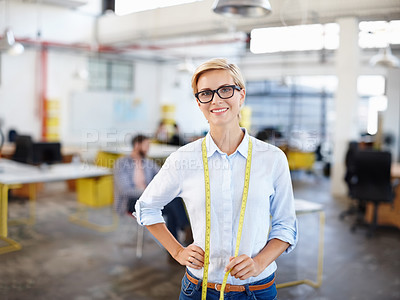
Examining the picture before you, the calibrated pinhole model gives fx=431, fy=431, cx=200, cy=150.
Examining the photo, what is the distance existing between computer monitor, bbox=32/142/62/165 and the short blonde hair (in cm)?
466

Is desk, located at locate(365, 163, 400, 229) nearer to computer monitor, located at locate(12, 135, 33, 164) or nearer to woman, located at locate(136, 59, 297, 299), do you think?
woman, located at locate(136, 59, 297, 299)

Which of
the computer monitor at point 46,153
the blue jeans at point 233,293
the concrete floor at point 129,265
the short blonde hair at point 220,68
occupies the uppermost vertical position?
the short blonde hair at point 220,68

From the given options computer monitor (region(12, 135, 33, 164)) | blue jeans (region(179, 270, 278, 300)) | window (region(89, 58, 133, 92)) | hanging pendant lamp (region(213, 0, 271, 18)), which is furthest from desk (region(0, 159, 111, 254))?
window (region(89, 58, 133, 92))

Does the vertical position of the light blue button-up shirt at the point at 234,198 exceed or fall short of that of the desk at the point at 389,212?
it exceeds it

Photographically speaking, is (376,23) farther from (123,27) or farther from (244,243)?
(123,27)

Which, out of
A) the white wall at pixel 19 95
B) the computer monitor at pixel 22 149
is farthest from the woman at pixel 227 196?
the white wall at pixel 19 95

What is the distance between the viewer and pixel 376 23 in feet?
12.2

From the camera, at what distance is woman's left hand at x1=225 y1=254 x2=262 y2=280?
1341 millimetres

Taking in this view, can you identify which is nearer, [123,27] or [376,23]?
[376,23]

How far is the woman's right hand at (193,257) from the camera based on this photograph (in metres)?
1.44

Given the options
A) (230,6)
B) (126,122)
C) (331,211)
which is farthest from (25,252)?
(126,122)

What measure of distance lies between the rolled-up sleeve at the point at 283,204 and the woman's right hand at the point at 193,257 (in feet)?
0.81

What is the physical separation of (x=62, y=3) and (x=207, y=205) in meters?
8.88

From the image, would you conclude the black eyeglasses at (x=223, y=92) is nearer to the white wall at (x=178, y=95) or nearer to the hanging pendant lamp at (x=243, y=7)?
the hanging pendant lamp at (x=243, y=7)
